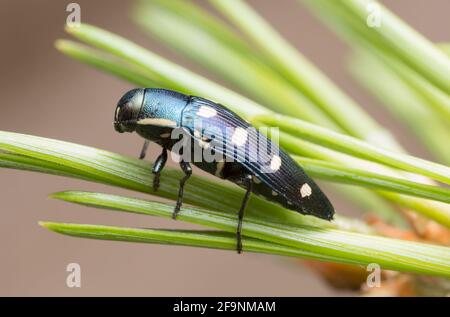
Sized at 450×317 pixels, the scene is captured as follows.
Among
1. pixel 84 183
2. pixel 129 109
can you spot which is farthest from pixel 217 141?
pixel 84 183

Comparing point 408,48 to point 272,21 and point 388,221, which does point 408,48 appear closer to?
point 388,221

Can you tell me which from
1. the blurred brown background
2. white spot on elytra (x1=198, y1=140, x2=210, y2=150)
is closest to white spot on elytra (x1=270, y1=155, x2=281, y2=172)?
white spot on elytra (x1=198, y1=140, x2=210, y2=150)

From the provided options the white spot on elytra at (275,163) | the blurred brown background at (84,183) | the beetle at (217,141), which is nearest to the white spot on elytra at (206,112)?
the beetle at (217,141)

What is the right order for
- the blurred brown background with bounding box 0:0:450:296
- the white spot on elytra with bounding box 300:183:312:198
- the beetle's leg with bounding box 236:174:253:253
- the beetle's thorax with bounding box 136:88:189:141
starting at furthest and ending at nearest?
the blurred brown background with bounding box 0:0:450:296 → the beetle's thorax with bounding box 136:88:189:141 → the white spot on elytra with bounding box 300:183:312:198 → the beetle's leg with bounding box 236:174:253:253

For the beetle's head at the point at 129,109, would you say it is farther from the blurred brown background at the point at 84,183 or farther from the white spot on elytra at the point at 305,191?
the blurred brown background at the point at 84,183

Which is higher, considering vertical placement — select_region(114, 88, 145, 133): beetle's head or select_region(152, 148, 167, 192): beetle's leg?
select_region(114, 88, 145, 133): beetle's head

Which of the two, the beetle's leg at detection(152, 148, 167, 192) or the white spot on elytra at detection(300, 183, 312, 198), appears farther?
the white spot on elytra at detection(300, 183, 312, 198)

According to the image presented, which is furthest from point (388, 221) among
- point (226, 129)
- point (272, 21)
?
point (272, 21)

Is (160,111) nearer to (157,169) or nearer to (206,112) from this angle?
(206,112)

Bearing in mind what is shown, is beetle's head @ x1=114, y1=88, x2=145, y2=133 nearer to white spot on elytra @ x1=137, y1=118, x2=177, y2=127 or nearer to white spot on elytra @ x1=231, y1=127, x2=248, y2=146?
white spot on elytra @ x1=137, y1=118, x2=177, y2=127
